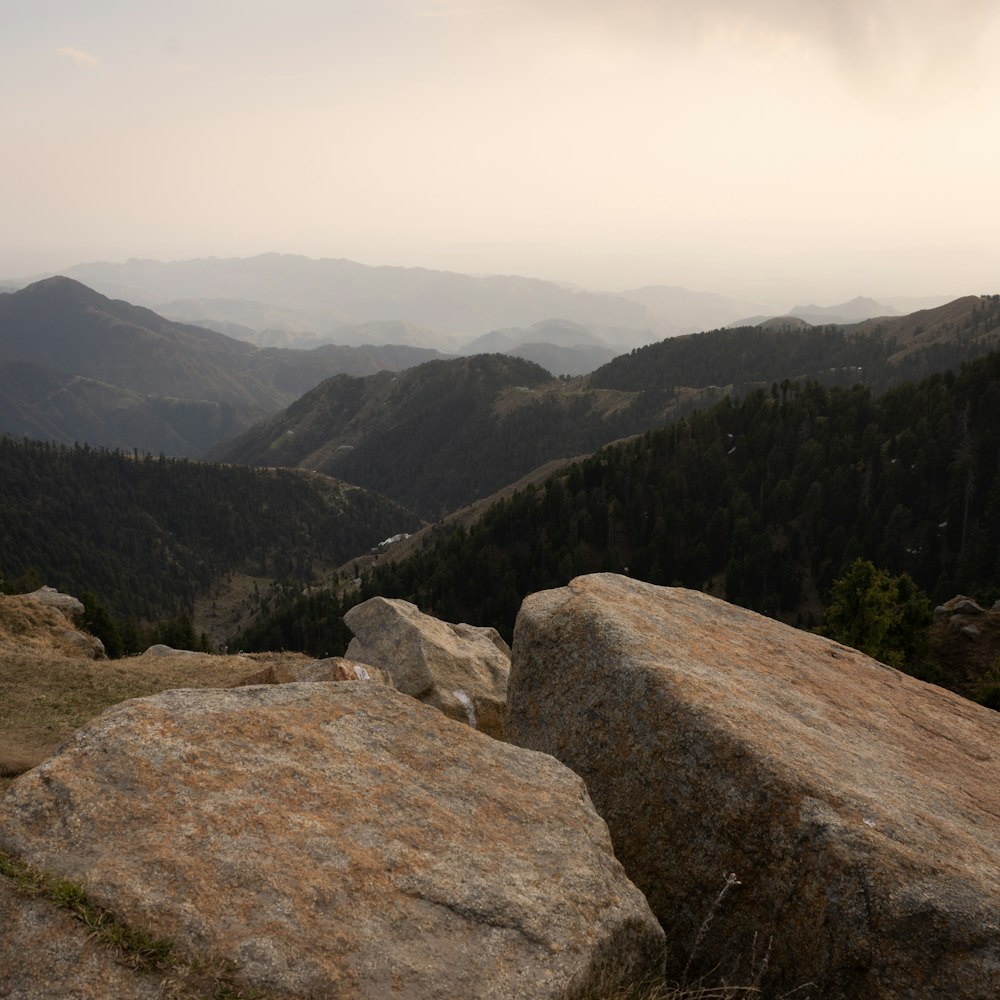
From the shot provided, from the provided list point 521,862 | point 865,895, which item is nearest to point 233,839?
point 521,862

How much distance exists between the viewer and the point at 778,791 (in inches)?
418

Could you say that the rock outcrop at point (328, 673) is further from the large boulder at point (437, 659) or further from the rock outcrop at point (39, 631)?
the rock outcrop at point (39, 631)

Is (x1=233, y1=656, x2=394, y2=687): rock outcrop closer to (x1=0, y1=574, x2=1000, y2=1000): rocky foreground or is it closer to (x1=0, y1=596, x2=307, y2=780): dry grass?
(x1=0, y1=596, x2=307, y2=780): dry grass

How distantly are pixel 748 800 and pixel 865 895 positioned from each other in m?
1.95

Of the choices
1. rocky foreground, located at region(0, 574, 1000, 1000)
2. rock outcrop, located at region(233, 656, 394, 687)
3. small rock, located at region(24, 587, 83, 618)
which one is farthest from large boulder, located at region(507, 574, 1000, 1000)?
small rock, located at region(24, 587, 83, 618)

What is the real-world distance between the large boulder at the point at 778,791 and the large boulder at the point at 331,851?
1.89 m

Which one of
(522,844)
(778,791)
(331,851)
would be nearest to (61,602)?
(331,851)

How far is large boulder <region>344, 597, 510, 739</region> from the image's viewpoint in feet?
108

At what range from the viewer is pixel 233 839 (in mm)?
8219

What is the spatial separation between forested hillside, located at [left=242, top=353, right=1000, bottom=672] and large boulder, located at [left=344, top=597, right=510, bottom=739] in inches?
4046


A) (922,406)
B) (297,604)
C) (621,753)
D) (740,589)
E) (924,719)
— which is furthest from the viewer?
(297,604)

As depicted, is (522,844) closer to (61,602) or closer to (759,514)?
(61,602)

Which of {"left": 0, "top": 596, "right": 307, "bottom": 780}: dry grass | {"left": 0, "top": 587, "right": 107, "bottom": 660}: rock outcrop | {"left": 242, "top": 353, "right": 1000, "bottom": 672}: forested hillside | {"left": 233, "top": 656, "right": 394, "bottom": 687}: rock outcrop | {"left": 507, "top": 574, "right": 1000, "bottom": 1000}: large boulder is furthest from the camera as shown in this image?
{"left": 242, "top": 353, "right": 1000, "bottom": 672}: forested hillside

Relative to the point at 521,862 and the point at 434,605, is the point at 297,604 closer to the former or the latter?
the point at 434,605
